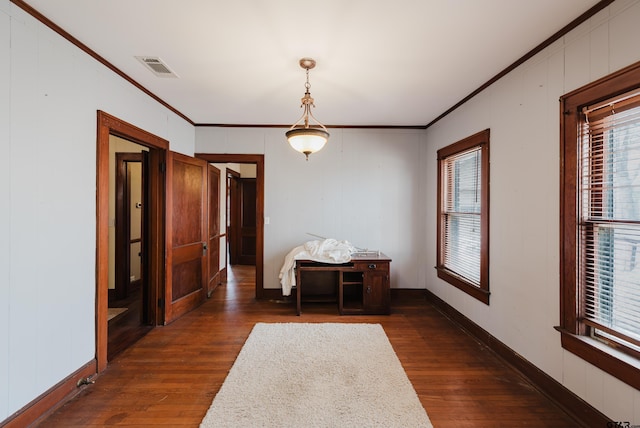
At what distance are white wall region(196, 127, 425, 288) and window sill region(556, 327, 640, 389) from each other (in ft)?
8.72

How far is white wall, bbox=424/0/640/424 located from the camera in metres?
1.78

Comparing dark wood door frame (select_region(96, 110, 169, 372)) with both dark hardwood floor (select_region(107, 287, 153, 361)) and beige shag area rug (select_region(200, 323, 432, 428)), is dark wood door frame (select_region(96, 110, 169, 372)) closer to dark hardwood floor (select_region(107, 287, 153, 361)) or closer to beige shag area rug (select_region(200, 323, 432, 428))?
dark hardwood floor (select_region(107, 287, 153, 361))

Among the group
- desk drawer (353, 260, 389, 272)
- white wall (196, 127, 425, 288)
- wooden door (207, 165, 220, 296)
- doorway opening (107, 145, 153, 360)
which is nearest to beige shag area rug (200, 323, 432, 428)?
desk drawer (353, 260, 389, 272)

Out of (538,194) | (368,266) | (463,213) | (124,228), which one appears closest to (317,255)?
(368,266)

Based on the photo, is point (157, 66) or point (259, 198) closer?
point (157, 66)

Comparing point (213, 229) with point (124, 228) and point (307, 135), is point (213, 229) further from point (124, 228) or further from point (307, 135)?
point (307, 135)

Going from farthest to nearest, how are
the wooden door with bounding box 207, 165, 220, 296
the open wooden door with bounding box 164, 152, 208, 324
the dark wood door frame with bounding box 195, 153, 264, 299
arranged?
the wooden door with bounding box 207, 165, 220, 296 < the dark wood door frame with bounding box 195, 153, 264, 299 < the open wooden door with bounding box 164, 152, 208, 324

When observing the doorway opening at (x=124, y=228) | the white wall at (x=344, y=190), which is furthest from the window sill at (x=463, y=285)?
the doorway opening at (x=124, y=228)

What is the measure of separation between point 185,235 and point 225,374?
80.9 inches

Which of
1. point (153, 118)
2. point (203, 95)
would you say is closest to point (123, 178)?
point (153, 118)

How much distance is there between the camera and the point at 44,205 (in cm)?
202

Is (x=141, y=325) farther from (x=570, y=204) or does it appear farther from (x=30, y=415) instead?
(x=570, y=204)

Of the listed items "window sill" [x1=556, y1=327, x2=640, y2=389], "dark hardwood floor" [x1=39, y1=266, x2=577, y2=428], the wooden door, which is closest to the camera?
"window sill" [x1=556, y1=327, x2=640, y2=389]

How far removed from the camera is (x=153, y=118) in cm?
338
